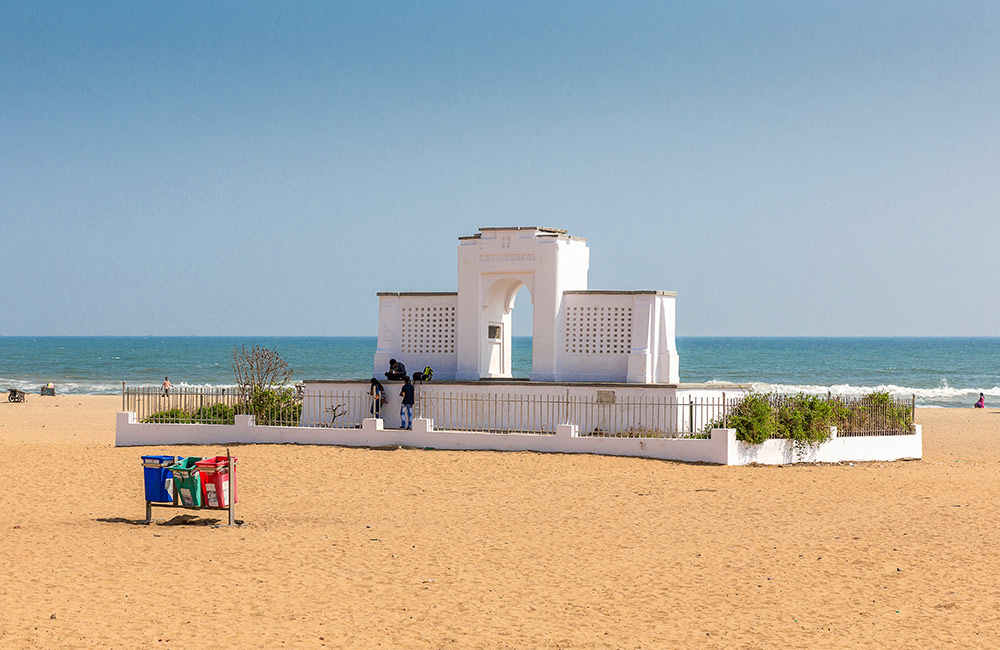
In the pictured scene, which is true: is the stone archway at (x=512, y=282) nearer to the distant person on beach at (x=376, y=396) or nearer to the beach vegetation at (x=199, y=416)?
the distant person on beach at (x=376, y=396)

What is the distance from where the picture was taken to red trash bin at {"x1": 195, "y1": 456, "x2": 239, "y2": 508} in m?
14.7

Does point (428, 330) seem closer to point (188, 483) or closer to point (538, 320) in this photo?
point (538, 320)

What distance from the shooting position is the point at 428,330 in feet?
88.1

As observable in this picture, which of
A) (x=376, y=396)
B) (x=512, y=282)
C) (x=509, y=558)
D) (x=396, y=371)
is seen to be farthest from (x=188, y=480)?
(x=512, y=282)

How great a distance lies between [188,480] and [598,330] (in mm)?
12512

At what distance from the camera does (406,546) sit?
13.6 meters

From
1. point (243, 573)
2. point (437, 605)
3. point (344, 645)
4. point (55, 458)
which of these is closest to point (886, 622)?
point (437, 605)

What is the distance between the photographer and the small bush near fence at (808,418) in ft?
71.7

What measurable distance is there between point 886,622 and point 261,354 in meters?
20.6

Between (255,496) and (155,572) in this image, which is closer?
(155,572)

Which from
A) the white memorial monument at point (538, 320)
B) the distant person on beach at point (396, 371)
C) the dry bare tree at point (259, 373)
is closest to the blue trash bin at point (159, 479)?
the distant person on beach at point (396, 371)

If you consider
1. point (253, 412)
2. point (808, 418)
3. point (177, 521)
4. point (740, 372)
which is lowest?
point (177, 521)

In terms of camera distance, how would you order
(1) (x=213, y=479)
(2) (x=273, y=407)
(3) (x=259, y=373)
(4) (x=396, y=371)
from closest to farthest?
1. (1) (x=213, y=479)
2. (2) (x=273, y=407)
3. (4) (x=396, y=371)
4. (3) (x=259, y=373)

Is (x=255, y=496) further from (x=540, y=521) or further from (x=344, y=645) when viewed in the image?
(x=344, y=645)
